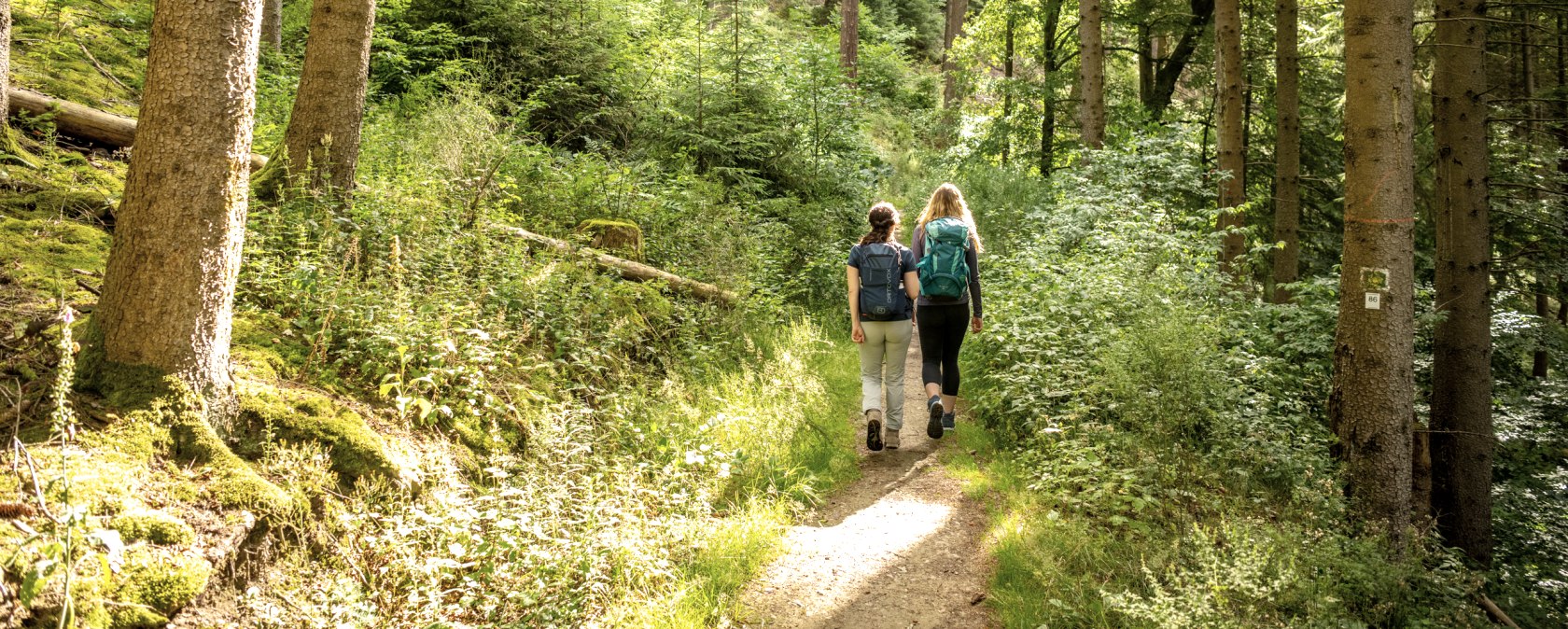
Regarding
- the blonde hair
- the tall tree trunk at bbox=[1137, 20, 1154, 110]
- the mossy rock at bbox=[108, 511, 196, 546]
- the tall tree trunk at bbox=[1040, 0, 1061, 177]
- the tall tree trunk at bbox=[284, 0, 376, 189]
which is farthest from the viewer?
the tall tree trunk at bbox=[1040, 0, 1061, 177]

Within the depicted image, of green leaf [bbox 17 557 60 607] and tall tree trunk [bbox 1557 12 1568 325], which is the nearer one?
green leaf [bbox 17 557 60 607]

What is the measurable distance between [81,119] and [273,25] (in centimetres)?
602

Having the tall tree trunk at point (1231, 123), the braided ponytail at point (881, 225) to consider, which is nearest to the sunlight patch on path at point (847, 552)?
the braided ponytail at point (881, 225)

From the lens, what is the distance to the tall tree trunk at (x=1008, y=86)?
62.2ft

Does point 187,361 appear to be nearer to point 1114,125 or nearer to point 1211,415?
point 1211,415

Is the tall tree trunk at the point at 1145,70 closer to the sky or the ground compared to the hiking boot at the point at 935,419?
closer to the sky

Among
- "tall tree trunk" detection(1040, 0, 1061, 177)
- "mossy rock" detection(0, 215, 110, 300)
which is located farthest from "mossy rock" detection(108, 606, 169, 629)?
"tall tree trunk" detection(1040, 0, 1061, 177)

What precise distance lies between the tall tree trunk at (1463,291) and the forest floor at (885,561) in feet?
18.6

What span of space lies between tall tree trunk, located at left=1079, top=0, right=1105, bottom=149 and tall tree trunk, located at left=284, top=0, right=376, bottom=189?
1186 cm

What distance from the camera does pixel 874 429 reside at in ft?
24.0

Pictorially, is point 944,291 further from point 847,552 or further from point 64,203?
point 64,203

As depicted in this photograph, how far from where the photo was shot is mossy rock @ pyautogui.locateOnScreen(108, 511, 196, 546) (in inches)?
128

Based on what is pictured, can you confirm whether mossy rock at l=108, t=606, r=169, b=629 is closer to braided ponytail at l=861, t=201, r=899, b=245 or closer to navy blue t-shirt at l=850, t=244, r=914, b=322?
navy blue t-shirt at l=850, t=244, r=914, b=322

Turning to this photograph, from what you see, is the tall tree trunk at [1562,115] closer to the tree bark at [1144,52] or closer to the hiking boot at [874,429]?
the tree bark at [1144,52]
